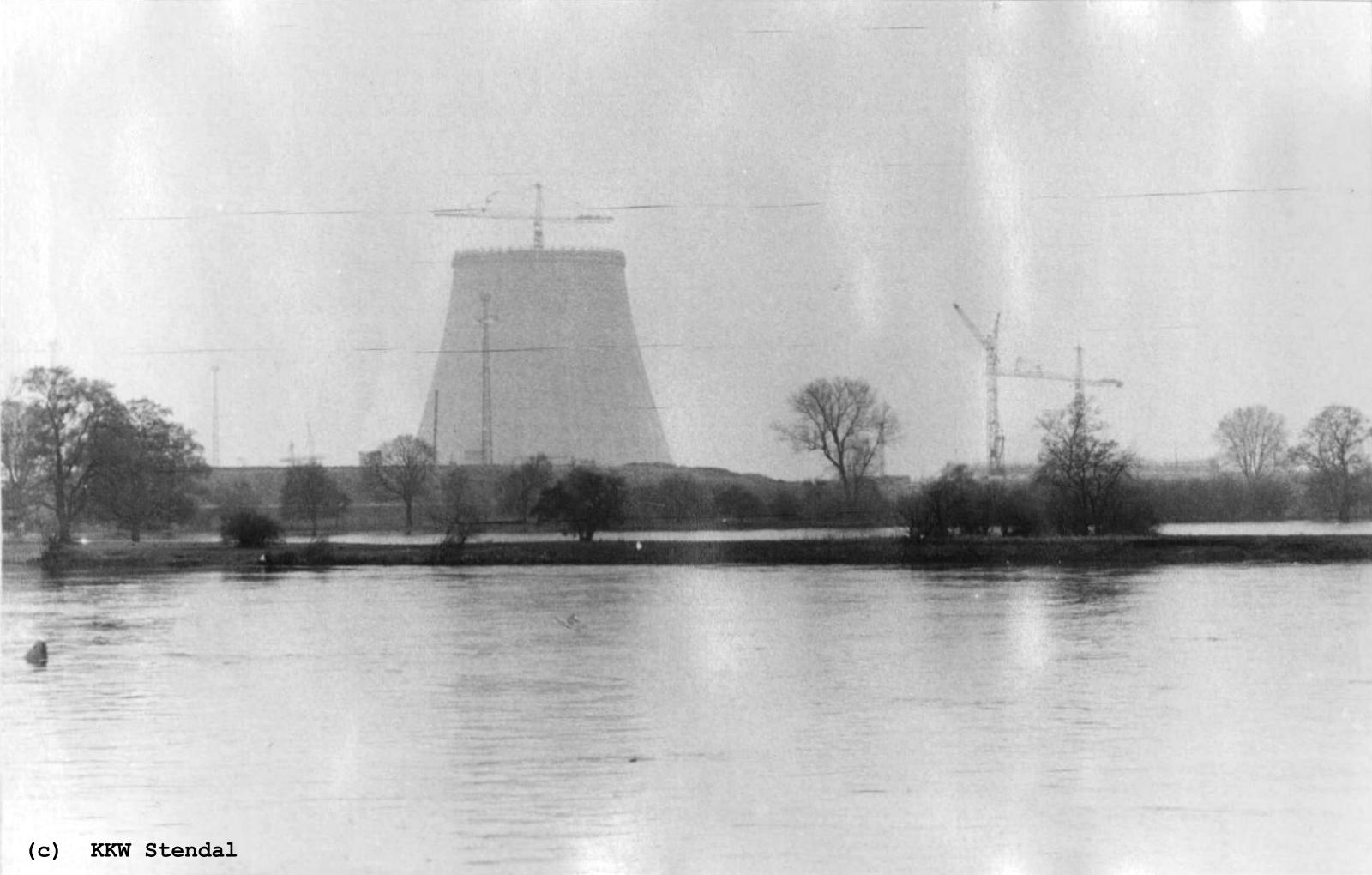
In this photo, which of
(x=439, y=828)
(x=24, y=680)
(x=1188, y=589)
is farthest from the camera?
(x=1188, y=589)

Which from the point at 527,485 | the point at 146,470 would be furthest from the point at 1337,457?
the point at 146,470

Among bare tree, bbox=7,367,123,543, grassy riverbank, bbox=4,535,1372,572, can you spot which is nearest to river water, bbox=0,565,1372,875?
bare tree, bbox=7,367,123,543

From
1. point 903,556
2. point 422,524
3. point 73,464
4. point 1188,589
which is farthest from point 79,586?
point 1188,589

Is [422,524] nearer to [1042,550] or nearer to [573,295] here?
[573,295]

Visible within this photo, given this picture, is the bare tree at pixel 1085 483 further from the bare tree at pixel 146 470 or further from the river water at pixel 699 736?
the bare tree at pixel 146 470

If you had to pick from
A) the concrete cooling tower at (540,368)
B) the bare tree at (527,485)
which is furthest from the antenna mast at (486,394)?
the bare tree at (527,485)

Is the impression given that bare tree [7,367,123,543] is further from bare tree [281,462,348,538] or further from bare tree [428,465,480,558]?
bare tree [428,465,480,558]
